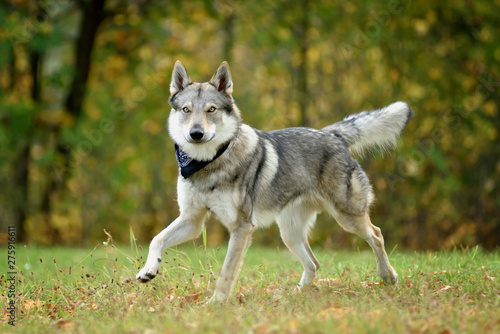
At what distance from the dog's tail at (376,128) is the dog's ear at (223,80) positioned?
136 centimetres

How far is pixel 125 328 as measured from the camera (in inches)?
156

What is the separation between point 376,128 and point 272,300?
2.40 meters

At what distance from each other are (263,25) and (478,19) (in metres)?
4.86

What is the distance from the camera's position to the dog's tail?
6305 mm

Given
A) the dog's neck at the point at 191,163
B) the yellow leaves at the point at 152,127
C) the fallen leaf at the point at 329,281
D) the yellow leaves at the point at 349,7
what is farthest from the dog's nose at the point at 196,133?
the yellow leaves at the point at 152,127

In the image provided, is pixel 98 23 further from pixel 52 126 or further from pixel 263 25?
pixel 263 25

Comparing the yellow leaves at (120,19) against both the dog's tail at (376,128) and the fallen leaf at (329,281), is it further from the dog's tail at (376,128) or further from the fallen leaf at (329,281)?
the fallen leaf at (329,281)

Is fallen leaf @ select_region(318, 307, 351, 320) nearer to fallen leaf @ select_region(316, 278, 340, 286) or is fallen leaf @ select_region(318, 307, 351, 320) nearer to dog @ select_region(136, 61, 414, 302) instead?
dog @ select_region(136, 61, 414, 302)

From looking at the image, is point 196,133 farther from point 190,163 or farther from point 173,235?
point 173,235

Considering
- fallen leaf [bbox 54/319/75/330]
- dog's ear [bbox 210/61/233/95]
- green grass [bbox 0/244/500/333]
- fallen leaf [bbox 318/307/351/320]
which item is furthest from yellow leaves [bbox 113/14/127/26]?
fallen leaf [bbox 318/307/351/320]

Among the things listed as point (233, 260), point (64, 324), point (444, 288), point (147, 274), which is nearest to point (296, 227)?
point (233, 260)

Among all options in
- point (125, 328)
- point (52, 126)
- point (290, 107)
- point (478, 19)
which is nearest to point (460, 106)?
point (478, 19)

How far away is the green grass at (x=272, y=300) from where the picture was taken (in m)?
3.75

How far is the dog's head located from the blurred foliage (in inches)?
280
